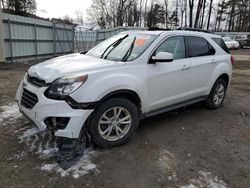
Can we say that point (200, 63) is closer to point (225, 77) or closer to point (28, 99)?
point (225, 77)

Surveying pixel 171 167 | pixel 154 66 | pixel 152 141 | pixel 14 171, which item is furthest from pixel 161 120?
pixel 14 171

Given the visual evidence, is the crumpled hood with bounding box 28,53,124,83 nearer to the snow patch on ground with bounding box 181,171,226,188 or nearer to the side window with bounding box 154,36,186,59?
the side window with bounding box 154,36,186,59

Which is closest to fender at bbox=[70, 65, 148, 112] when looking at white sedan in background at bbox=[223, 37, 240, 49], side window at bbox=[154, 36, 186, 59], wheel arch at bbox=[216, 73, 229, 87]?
side window at bbox=[154, 36, 186, 59]

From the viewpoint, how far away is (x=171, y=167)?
3139 millimetres

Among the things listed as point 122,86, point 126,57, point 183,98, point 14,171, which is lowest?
point 14,171

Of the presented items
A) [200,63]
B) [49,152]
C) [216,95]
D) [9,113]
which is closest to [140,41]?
[200,63]

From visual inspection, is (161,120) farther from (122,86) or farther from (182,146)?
(122,86)

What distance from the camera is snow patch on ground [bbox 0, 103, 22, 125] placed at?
4.56m

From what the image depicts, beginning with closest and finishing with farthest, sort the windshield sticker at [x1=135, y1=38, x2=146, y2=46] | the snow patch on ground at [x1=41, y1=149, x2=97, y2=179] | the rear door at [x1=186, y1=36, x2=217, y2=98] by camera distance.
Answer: the snow patch on ground at [x1=41, y1=149, x2=97, y2=179] < the windshield sticker at [x1=135, y1=38, x2=146, y2=46] < the rear door at [x1=186, y1=36, x2=217, y2=98]

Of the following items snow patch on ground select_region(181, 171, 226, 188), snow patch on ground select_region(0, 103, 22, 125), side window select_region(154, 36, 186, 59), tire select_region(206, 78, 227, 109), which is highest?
side window select_region(154, 36, 186, 59)

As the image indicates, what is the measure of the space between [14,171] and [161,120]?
2.74 meters

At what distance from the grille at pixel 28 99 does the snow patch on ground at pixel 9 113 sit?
1.19 meters

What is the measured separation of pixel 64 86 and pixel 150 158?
1.49 m

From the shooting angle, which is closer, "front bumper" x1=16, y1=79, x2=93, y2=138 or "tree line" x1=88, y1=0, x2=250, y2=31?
"front bumper" x1=16, y1=79, x2=93, y2=138
